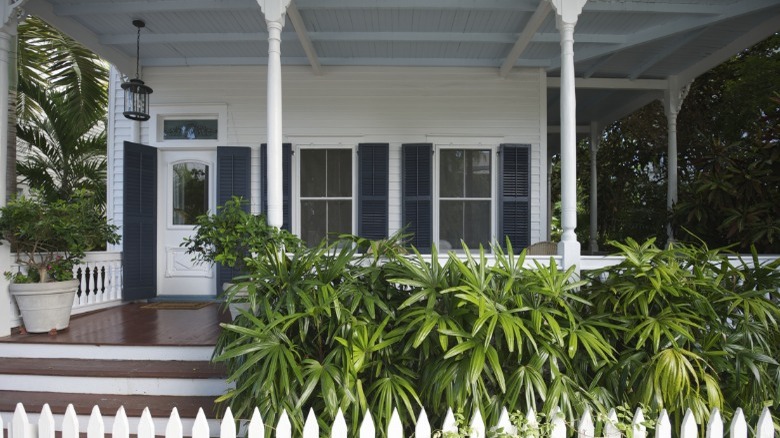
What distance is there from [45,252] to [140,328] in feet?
3.52

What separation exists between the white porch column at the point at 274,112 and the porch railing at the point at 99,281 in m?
2.40

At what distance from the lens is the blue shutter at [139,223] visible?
5176 mm

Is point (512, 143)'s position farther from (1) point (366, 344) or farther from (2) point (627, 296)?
(1) point (366, 344)

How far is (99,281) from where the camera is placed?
4840 millimetres

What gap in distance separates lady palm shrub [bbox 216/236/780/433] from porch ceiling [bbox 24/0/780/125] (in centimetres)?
260

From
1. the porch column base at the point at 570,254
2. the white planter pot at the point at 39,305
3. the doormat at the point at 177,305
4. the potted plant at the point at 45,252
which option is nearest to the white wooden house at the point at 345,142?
the doormat at the point at 177,305

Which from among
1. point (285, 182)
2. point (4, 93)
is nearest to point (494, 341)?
point (285, 182)

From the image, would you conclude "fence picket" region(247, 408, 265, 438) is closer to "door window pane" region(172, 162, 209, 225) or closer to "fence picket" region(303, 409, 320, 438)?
"fence picket" region(303, 409, 320, 438)

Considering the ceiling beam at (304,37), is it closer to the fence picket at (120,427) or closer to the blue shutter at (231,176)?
the blue shutter at (231,176)

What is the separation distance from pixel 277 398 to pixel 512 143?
14.3 ft

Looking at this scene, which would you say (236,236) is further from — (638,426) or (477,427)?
(638,426)

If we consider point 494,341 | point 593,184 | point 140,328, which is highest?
point 593,184

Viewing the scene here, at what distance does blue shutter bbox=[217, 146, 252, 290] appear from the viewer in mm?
5434

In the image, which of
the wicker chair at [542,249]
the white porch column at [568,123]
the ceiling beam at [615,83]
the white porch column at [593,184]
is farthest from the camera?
the white porch column at [593,184]
